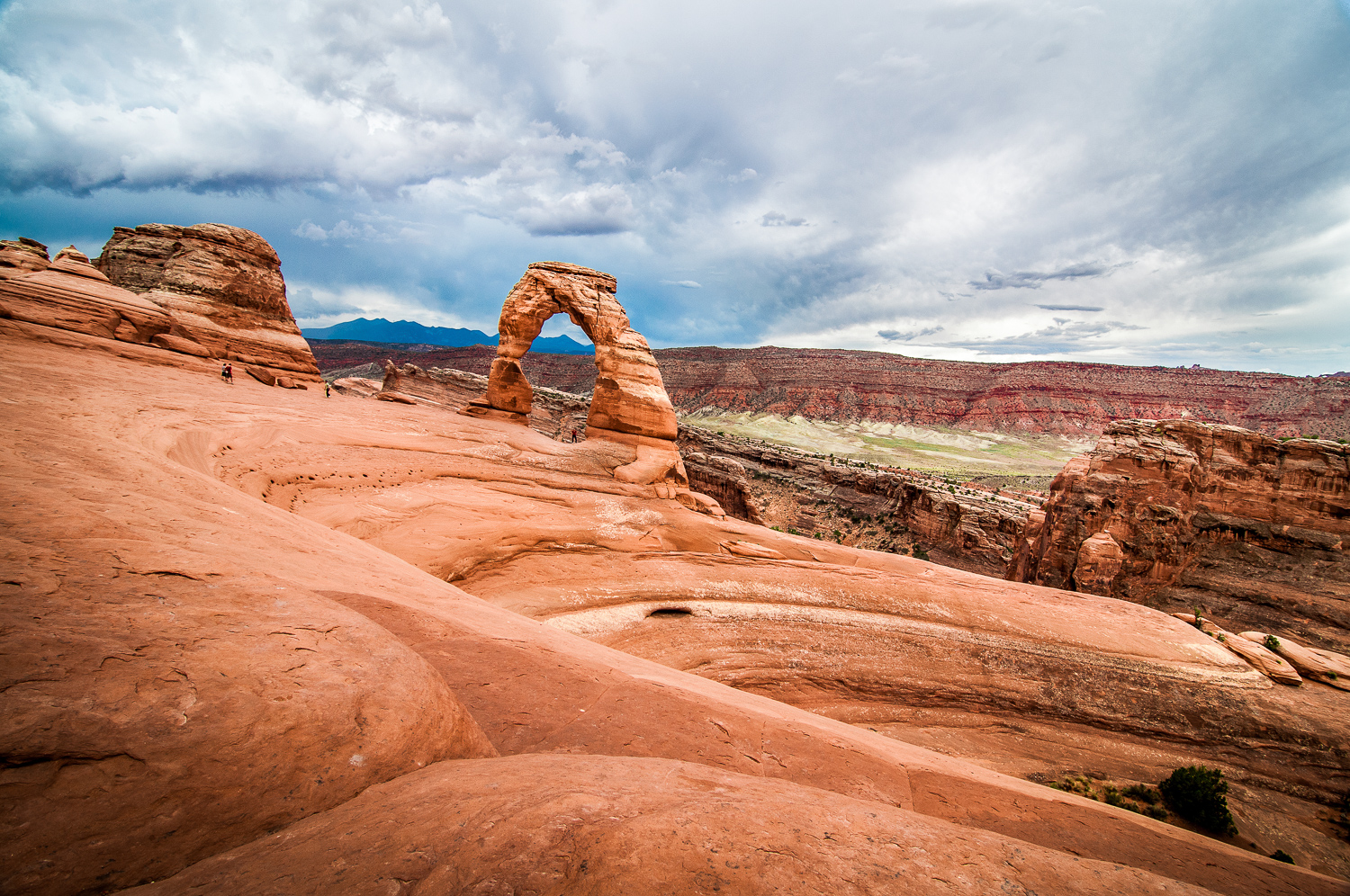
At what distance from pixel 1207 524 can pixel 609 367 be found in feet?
76.9

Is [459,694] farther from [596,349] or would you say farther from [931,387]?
[931,387]

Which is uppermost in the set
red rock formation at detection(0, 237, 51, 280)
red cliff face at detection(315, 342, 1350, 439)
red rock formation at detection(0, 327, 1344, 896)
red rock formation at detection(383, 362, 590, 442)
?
red cliff face at detection(315, 342, 1350, 439)

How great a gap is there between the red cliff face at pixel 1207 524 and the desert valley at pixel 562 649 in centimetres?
12

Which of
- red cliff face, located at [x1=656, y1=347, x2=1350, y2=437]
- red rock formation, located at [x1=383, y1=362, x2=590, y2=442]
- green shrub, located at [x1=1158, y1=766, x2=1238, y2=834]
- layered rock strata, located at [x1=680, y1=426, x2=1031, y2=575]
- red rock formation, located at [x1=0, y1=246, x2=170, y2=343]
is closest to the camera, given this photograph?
green shrub, located at [x1=1158, y1=766, x2=1238, y2=834]

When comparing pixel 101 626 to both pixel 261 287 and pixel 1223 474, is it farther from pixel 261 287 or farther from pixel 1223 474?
pixel 1223 474

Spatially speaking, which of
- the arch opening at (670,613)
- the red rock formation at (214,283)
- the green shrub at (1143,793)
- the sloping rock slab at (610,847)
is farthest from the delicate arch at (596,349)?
the sloping rock slab at (610,847)

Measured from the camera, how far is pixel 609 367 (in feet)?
55.1

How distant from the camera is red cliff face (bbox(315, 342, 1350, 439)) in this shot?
8538 cm

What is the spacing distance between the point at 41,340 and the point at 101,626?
643 inches

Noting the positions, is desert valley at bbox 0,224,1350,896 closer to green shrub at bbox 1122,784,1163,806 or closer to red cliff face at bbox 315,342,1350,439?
green shrub at bbox 1122,784,1163,806

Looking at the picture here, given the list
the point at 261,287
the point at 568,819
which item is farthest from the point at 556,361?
the point at 568,819

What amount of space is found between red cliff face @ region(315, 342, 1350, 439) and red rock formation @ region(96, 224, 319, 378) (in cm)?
7331

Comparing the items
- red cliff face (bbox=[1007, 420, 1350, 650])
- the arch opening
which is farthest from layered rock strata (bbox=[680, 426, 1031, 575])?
the arch opening

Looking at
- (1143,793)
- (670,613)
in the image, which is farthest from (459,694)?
(1143,793)
